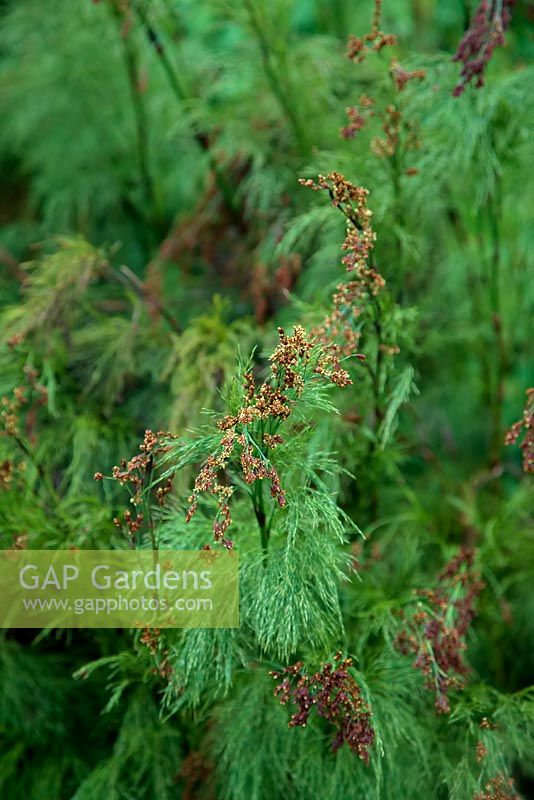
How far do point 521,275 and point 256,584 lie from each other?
3.08 feet

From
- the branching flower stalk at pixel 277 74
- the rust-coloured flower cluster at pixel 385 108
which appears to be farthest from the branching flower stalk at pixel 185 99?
the rust-coloured flower cluster at pixel 385 108

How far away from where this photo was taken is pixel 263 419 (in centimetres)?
82

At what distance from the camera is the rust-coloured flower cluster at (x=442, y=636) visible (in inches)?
37.8

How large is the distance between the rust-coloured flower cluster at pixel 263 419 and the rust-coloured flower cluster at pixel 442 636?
303 millimetres

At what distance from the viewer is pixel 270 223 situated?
63.6 inches

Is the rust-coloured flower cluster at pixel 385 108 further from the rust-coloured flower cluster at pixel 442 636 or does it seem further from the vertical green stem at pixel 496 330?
the rust-coloured flower cluster at pixel 442 636

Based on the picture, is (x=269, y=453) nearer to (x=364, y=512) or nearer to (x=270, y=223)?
(x=364, y=512)

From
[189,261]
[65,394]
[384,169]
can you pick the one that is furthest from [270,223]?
[65,394]

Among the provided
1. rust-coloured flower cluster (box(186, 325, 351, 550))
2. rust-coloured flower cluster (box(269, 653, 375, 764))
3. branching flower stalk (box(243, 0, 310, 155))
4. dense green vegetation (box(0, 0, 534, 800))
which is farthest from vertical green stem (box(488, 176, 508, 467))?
rust-coloured flower cluster (box(269, 653, 375, 764))

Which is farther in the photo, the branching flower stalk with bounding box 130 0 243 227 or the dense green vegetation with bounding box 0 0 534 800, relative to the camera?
the branching flower stalk with bounding box 130 0 243 227

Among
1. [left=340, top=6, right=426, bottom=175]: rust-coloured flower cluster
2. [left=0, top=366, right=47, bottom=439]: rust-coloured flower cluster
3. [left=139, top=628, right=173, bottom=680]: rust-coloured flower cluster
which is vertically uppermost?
[left=340, top=6, right=426, bottom=175]: rust-coloured flower cluster

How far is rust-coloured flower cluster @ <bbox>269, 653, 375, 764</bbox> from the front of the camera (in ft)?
2.80

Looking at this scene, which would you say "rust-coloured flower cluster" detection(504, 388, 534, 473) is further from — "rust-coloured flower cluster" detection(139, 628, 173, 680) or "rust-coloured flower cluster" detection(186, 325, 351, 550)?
"rust-coloured flower cluster" detection(139, 628, 173, 680)

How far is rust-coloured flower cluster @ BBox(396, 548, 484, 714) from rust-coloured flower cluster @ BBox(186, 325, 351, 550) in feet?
0.99
